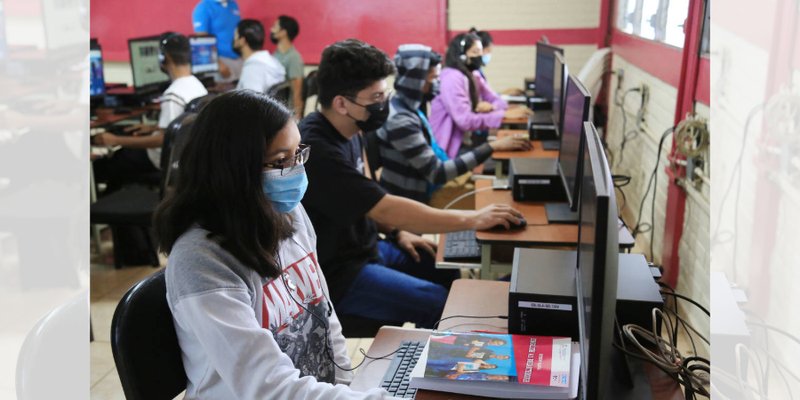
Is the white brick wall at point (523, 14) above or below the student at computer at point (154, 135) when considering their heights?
above

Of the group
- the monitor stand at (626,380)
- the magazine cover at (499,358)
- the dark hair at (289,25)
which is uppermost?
the dark hair at (289,25)

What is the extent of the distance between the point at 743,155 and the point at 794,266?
1.65ft

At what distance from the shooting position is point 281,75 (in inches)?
217

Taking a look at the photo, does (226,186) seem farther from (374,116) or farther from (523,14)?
(523,14)

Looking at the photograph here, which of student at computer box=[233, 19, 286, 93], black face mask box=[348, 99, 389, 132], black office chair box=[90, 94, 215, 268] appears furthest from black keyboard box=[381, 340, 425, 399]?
student at computer box=[233, 19, 286, 93]

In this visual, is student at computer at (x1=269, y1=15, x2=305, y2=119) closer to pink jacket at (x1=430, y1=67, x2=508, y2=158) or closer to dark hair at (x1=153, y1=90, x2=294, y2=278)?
pink jacket at (x1=430, y1=67, x2=508, y2=158)

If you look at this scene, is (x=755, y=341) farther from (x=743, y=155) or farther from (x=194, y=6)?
(x=194, y=6)

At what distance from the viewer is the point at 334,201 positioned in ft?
6.74

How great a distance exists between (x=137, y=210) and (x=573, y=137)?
7.29 ft

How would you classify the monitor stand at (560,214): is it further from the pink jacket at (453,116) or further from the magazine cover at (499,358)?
the pink jacket at (453,116)

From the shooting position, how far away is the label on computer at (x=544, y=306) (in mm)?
1388

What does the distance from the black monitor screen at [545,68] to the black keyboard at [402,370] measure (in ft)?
8.69

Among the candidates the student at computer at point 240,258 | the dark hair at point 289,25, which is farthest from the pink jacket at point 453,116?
the student at computer at point 240,258

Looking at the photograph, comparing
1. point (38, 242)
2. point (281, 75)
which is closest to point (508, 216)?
point (38, 242)
